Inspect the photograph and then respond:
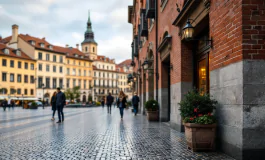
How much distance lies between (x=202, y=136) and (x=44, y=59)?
237 feet

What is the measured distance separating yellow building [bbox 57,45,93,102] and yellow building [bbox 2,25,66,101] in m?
3.75

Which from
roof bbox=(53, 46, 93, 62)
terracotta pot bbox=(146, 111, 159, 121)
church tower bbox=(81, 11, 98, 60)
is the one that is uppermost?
church tower bbox=(81, 11, 98, 60)

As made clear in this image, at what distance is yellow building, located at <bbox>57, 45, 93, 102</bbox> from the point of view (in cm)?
8500

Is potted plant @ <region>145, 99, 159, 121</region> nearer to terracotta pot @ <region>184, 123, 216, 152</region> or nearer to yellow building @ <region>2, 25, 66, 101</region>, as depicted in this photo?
terracotta pot @ <region>184, 123, 216, 152</region>

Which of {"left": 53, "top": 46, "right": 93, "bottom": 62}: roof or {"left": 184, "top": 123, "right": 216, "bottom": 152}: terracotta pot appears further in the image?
{"left": 53, "top": 46, "right": 93, "bottom": 62}: roof

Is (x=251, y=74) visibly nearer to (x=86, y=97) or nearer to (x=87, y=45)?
(x=86, y=97)

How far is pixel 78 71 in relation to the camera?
88062 mm

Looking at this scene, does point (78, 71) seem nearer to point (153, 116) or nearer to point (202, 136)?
point (153, 116)

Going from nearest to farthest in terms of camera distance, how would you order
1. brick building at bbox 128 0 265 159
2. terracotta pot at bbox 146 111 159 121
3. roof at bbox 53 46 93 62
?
1. brick building at bbox 128 0 265 159
2. terracotta pot at bbox 146 111 159 121
3. roof at bbox 53 46 93 62

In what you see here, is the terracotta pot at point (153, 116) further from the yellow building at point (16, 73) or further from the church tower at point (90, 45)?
the church tower at point (90, 45)

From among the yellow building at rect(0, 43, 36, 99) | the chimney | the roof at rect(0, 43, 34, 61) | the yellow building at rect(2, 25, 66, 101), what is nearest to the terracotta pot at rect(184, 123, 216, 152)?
the yellow building at rect(0, 43, 36, 99)

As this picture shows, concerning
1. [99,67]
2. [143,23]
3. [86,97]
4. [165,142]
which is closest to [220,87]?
[165,142]

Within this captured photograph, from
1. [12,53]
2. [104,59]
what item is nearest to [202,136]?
[12,53]

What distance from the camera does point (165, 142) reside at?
7.32 m
